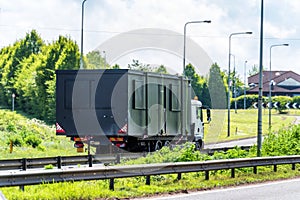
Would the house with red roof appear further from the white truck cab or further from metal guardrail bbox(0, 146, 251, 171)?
metal guardrail bbox(0, 146, 251, 171)

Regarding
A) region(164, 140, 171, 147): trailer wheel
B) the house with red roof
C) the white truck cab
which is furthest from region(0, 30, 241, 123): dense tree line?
the house with red roof

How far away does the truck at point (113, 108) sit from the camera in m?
22.8

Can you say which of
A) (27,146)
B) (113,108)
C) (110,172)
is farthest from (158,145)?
(27,146)

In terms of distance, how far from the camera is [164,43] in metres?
27.4

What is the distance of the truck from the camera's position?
74.8ft

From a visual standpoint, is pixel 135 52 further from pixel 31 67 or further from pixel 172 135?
pixel 31 67

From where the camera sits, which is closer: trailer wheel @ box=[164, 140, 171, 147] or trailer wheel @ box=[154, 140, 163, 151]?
trailer wheel @ box=[154, 140, 163, 151]

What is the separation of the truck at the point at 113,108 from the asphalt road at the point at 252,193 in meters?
6.92

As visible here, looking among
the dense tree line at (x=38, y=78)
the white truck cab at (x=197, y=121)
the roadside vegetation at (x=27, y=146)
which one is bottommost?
the roadside vegetation at (x=27, y=146)

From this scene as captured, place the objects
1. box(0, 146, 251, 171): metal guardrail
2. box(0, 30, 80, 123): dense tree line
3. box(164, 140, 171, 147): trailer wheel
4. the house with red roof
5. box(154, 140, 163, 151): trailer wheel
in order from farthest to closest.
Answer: the house with red roof → box(0, 30, 80, 123): dense tree line → box(164, 140, 171, 147): trailer wheel → box(154, 140, 163, 151): trailer wheel → box(0, 146, 251, 171): metal guardrail

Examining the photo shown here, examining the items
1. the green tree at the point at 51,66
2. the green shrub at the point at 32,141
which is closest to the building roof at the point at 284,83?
A: the green tree at the point at 51,66

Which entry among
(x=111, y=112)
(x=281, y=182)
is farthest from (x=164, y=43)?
(x=281, y=182)

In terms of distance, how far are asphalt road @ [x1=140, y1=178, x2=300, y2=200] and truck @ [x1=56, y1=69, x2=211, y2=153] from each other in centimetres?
692

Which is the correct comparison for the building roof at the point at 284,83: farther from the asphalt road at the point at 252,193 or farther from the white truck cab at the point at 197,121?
the asphalt road at the point at 252,193
